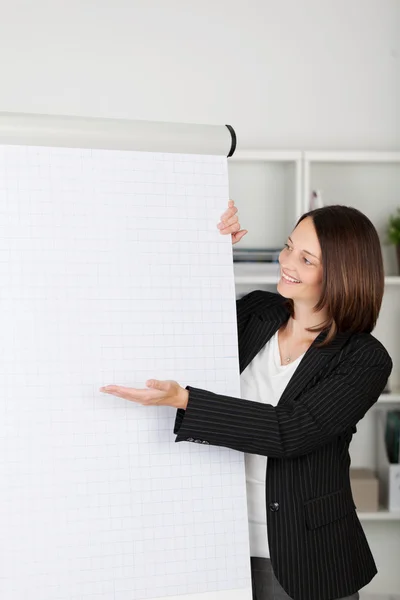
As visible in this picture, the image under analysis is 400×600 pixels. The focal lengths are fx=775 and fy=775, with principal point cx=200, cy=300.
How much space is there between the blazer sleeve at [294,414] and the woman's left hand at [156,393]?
0.07ft

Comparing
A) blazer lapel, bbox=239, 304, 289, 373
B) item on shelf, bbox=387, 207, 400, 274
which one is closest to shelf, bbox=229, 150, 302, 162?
item on shelf, bbox=387, 207, 400, 274

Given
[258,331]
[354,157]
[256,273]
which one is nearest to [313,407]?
[258,331]

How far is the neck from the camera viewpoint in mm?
1657

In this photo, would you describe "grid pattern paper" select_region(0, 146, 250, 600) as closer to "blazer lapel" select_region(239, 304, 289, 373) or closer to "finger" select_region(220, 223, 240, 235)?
"finger" select_region(220, 223, 240, 235)

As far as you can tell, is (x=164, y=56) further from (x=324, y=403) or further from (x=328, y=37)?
(x=324, y=403)

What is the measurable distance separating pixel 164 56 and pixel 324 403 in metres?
1.86

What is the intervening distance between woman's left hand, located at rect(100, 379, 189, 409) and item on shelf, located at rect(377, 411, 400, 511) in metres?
1.76

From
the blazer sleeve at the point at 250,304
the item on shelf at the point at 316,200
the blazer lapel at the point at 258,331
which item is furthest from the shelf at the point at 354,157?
the blazer lapel at the point at 258,331

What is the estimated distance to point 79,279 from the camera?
1.38 meters

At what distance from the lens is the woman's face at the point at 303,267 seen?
1.58m

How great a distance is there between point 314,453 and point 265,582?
278 millimetres

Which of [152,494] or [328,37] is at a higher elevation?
[328,37]

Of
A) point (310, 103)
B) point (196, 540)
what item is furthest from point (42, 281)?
point (310, 103)

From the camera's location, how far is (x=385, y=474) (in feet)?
9.70
